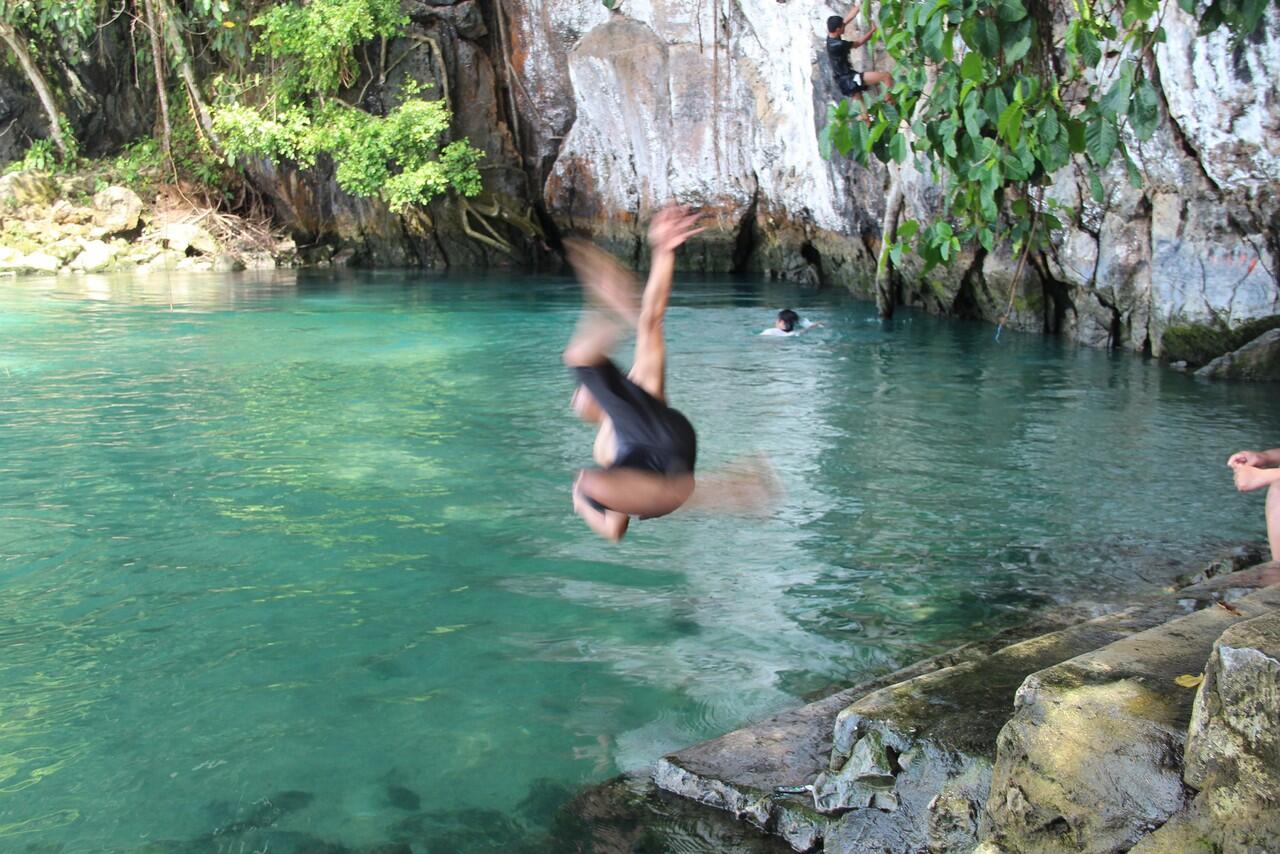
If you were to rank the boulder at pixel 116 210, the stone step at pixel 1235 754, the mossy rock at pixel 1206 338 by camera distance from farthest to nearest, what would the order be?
the boulder at pixel 116 210
the mossy rock at pixel 1206 338
the stone step at pixel 1235 754

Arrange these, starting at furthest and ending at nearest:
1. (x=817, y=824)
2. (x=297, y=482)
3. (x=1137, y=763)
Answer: (x=297, y=482) → (x=817, y=824) → (x=1137, y=763)

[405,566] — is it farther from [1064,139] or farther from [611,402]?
[1064,139]

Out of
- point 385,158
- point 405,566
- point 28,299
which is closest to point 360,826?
point 405,566

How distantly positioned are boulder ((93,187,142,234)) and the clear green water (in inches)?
546

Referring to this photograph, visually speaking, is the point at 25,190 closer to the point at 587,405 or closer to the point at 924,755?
the point at 587,405

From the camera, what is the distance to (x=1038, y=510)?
297 inches

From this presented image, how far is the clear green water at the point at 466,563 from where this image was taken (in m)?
4.58

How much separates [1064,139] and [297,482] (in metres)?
5.67

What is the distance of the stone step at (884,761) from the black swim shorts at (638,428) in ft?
3.48

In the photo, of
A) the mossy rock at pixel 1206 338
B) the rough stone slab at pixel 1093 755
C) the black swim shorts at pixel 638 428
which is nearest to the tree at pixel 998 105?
the black swim shorts at pixel 638 428

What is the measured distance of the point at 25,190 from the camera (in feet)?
83.1

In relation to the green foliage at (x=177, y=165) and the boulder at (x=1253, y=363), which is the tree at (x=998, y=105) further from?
the green foliage at (x=177, y=165)

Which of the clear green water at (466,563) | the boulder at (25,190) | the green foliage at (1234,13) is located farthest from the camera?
the boulder at (25,190)

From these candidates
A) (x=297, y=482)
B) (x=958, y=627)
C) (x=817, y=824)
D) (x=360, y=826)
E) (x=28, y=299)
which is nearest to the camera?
(x=817, y=824)
